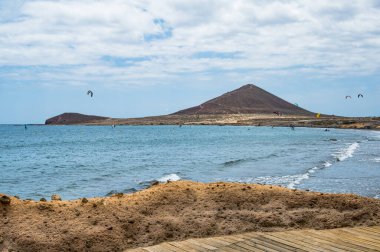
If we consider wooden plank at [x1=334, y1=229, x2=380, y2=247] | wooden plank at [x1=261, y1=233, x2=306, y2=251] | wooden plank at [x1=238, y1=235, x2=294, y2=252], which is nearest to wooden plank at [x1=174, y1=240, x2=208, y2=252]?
wooden plank at [x1=238, y1=235, x2=294, y2=252]

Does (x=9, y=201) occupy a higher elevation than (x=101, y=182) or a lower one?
higher

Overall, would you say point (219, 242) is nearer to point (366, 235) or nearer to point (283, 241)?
point (283, 241)

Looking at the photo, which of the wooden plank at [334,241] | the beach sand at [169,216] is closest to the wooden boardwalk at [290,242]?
the wooden plank at [334,241]

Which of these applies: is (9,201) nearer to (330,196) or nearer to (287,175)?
(330,196)

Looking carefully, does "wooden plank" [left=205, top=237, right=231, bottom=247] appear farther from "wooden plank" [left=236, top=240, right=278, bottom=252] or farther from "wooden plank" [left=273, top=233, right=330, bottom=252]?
"wooden plank" [left=273, top=233, right=330, bottom=252]

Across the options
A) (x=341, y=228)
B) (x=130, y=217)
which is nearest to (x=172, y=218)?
(x=130, y=217)

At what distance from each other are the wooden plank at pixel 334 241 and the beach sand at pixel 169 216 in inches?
20.5

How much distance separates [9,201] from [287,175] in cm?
1797

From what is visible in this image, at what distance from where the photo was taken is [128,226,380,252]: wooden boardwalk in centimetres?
749

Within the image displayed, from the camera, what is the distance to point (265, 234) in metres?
8.30

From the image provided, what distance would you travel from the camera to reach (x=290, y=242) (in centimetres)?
782

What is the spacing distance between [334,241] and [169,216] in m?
3.57

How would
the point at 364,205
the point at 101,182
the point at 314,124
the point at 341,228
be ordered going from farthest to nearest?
1. the point at 314,124
2. the point at 101,182
3. the point at 364,205
4. the point at 341,228

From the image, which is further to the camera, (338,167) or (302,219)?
(338,167)
